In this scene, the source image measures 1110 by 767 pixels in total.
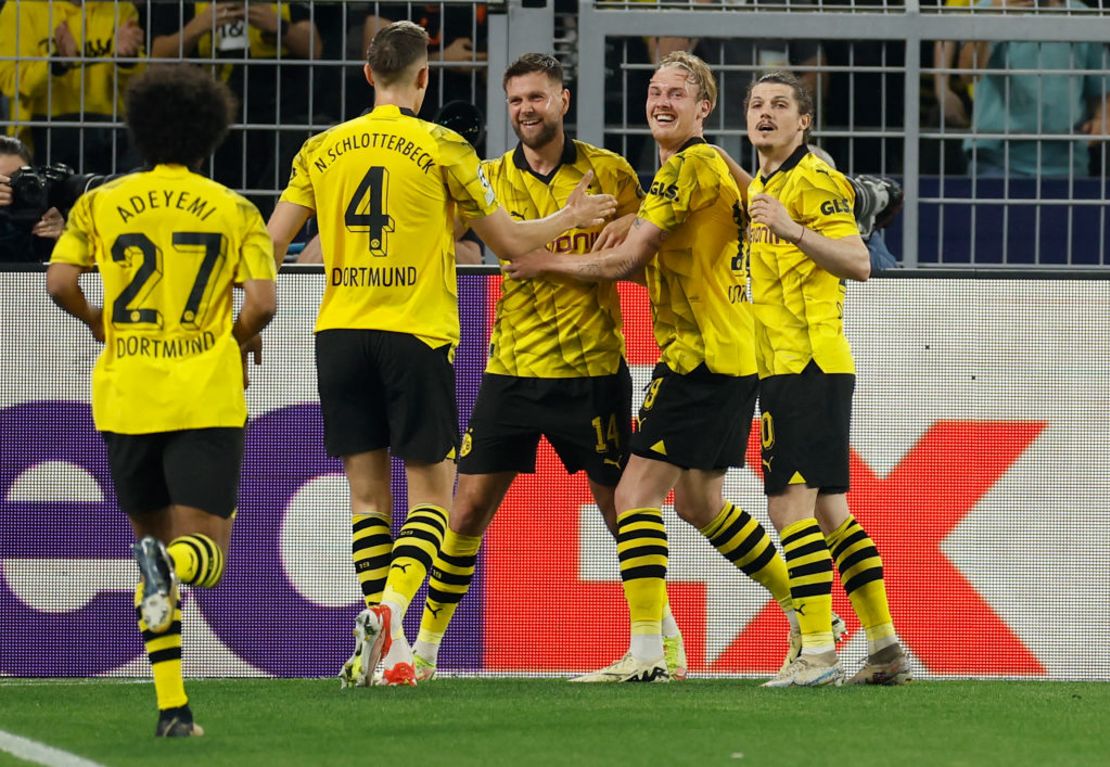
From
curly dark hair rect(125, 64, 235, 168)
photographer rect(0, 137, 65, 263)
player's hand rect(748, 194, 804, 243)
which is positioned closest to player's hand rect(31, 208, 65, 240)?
photographer rect(0, 137, 65, 263)

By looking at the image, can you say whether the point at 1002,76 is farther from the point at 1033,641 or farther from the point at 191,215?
the point at 191,215

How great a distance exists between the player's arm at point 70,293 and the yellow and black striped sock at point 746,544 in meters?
2.58

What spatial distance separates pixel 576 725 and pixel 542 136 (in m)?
2.39

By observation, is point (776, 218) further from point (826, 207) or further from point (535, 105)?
point (535, 105)

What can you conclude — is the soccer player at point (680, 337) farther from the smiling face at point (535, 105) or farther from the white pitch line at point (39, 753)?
the white pitch line at point (39, 753)

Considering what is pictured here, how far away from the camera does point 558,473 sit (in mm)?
8492

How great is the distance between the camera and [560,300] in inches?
294

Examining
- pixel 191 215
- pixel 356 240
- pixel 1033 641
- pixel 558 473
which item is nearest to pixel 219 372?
pixel 191 215

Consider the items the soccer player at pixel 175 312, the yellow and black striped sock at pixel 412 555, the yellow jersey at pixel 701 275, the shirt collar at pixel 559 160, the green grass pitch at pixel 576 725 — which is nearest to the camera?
the green grass pitch at pixel 576 725

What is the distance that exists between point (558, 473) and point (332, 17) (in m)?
2.18

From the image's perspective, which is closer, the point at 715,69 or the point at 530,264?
the point at 530,264

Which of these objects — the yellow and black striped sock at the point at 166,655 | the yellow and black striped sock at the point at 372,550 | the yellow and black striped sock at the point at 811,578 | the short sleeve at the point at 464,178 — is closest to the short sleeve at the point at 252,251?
the yellow and black striped sock at the point at 166,655

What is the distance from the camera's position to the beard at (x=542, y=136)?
7484 millimetres

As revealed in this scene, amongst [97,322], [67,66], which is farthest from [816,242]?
[67,66]
